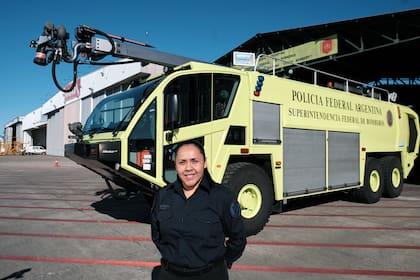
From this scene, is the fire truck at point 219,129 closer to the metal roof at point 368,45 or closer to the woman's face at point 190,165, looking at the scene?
the woman's face at point 190,165

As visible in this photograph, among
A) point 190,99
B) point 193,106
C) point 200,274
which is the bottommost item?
point 200,274

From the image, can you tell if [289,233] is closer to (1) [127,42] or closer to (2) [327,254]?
(2) [327,254]

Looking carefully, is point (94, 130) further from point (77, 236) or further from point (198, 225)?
point (198, 225)

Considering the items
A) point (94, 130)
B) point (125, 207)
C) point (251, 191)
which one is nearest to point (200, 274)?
point (251, 191)

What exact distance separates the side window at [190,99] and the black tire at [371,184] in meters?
5.41

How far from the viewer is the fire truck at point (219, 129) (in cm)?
485

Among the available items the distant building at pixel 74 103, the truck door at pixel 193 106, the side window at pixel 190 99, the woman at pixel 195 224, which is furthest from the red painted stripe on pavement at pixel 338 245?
the distant building at pixel 74 103

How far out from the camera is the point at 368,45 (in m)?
16.6

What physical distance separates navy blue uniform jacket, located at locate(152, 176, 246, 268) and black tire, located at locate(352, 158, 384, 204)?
7.38 metres

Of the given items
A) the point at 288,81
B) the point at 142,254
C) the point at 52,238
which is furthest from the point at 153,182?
the point at 288,81

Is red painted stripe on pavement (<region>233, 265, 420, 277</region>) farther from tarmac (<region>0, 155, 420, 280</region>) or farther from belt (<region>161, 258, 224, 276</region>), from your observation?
belt (<region>161, 258, 224, 276</region>)

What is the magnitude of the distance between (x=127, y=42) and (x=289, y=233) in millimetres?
4317

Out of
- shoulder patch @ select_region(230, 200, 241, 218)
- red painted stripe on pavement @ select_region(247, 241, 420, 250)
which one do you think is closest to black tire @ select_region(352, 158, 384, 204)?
red painted stripe on pavement @ select_region(247, 241, 420, 250)

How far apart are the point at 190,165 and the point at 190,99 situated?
303cm
